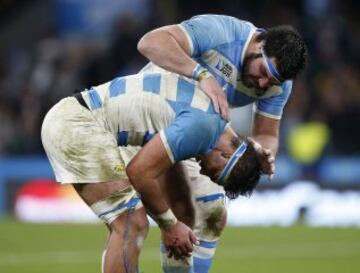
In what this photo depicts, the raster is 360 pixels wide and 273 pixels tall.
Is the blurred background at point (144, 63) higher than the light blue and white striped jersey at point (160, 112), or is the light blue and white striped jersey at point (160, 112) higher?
the light blue and white striped jersey at point (160, 112)

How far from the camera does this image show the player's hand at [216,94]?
727 cm

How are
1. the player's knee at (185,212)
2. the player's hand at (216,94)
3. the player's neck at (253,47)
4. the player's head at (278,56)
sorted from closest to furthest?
the player's hand at (216,94) < the player's head at (278,56) < the player's neck at (253,47) < the player's knee at (185,212)

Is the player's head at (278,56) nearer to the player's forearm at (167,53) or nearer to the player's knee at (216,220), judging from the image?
the player's forearm at (167,53)

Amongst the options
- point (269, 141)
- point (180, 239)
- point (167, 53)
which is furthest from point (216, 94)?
point (269, 141)

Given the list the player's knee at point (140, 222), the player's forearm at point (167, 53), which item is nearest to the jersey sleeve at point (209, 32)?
the player's forearm at point (167, 53)

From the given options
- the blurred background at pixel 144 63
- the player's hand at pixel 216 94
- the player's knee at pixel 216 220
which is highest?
the player's hand at pixel 216 94

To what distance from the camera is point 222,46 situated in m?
7.90

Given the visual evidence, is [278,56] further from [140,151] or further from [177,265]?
[177,265]

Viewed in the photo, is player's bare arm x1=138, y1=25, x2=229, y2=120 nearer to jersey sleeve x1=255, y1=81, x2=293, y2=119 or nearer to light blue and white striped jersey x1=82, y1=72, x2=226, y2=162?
light blue and white striped jersey x1=82, y1=72, x2=226, y2=162

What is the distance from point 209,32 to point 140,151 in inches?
44.7

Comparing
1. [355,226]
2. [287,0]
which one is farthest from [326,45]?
[355,226]

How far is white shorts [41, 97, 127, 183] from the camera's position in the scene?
299 inches

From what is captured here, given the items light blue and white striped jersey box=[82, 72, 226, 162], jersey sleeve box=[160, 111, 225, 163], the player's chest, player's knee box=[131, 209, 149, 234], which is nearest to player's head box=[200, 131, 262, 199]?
light blue and white striped jersey box=[82, 72, 226, 162]

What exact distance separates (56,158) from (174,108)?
0.92 meters
